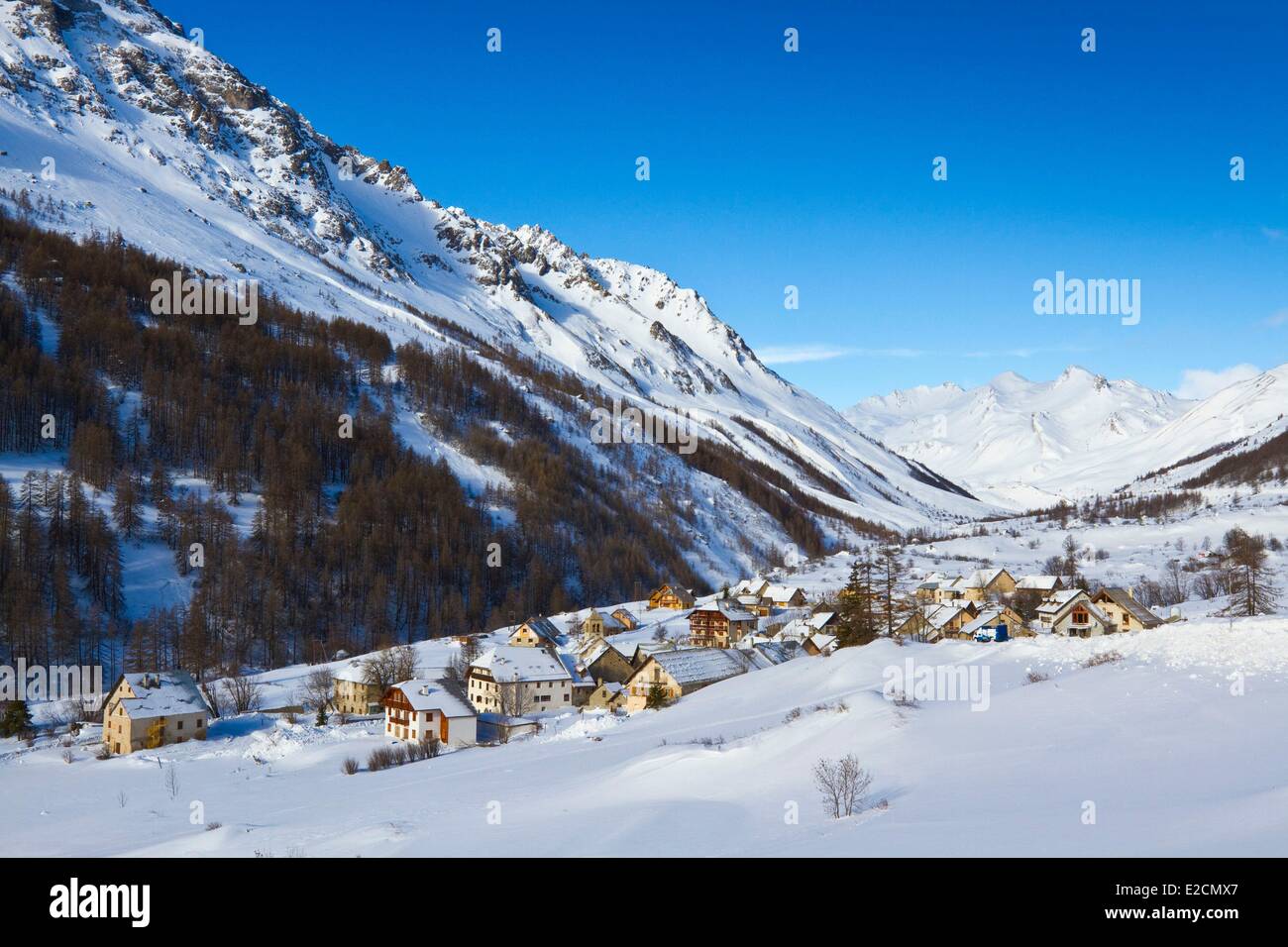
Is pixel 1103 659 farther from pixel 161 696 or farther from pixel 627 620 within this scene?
pixel 627 620

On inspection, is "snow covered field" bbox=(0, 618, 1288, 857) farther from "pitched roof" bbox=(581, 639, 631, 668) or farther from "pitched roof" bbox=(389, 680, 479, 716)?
"pitched roof" bbox=(581, 639, 631, 668)

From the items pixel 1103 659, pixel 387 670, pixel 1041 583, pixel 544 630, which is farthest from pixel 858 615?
pixel 1041 583

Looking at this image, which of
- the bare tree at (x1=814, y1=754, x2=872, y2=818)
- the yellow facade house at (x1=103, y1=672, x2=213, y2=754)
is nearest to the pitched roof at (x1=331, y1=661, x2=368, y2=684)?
the yellow facade house at (x1=103, y1=672, x2=213, y2=754)

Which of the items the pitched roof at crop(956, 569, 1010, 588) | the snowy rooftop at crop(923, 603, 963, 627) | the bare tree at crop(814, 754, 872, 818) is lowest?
the snowy rooftop at crop(923, 603, 963, 627)

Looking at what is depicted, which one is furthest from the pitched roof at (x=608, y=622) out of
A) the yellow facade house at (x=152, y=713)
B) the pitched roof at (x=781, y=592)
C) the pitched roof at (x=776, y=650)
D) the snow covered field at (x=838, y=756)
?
the snow covered field at (x=838, y=756)

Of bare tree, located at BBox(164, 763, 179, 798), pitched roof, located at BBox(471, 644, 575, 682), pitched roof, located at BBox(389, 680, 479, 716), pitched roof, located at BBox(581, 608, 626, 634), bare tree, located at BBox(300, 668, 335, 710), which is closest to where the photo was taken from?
bare tree, located at BBox(164, 763, 179, 798)
